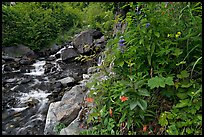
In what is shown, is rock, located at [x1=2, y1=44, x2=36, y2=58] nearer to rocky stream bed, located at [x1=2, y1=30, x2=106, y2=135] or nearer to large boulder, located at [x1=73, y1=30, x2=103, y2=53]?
rocky stream bed, located at [x1=2, y1=30, x2=106, y2=135]

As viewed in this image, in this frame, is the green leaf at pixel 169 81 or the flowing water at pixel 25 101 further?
the flowing water at pixel 25 101

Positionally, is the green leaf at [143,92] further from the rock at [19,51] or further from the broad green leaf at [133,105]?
the rock at [19,51]

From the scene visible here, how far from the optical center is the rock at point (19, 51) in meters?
9.59

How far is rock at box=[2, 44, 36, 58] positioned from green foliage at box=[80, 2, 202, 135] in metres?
7.88

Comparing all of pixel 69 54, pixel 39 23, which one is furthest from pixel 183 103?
pixel 39 23

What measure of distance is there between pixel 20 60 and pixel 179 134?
8.03m

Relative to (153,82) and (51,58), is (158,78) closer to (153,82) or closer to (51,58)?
(153,82)

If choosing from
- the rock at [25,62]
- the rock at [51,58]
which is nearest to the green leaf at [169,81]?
the rock at [25,62]

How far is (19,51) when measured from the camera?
981 cm

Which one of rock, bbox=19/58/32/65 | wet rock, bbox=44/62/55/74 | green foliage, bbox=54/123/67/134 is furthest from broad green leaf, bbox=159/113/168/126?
rock, bbox=19/58/32/65

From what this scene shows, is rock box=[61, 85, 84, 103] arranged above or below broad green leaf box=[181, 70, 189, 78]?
below

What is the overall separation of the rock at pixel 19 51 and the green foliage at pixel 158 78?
25.8 ft

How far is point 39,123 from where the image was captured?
428 centimetres

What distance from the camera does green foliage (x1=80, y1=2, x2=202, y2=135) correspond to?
2111 mm
